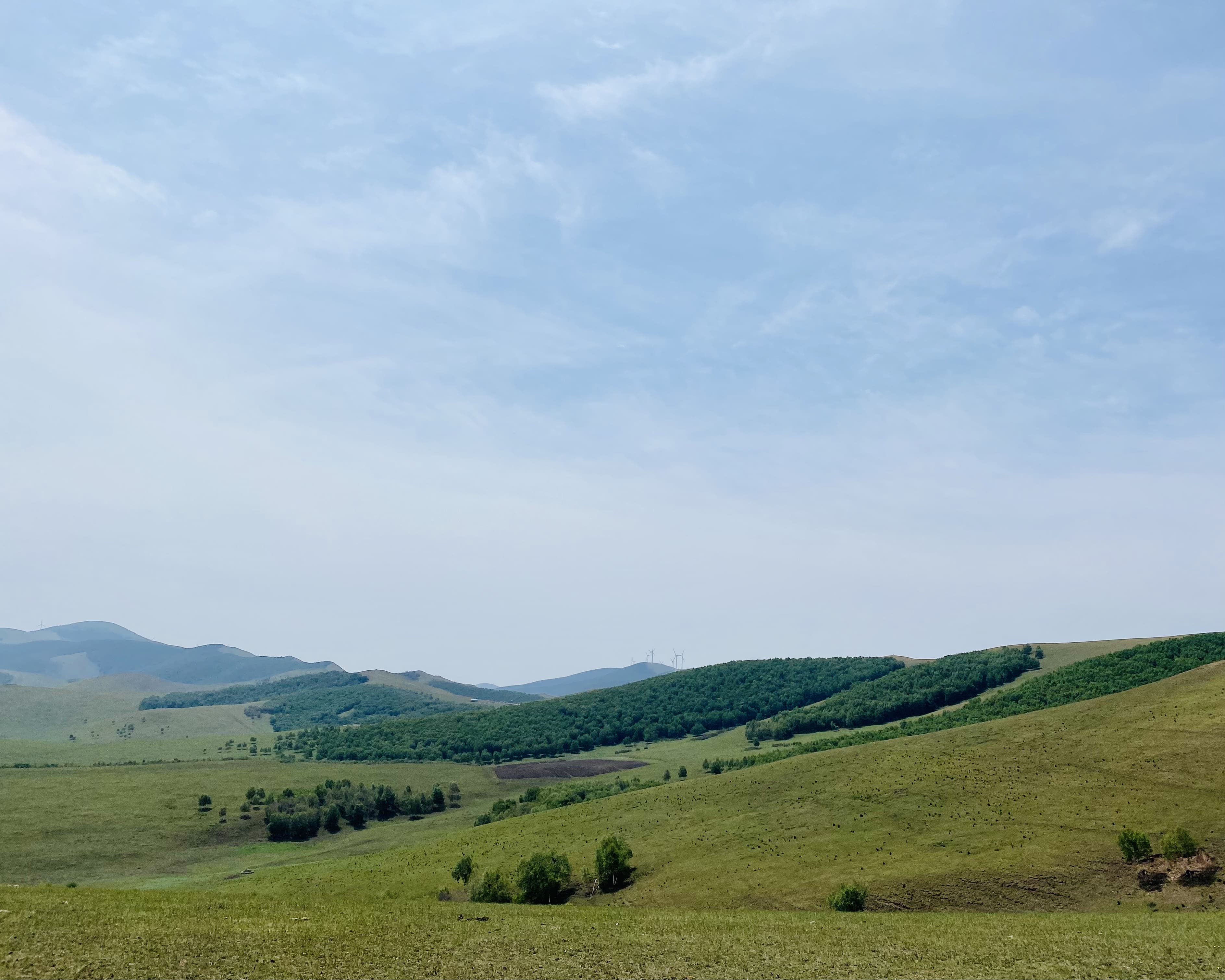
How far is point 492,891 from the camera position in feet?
235

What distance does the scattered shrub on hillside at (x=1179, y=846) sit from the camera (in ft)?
202

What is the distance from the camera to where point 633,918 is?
5422 centimetres

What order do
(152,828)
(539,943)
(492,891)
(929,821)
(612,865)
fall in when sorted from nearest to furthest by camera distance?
(539,943) < (492,891) < (612,865) < (929,821) < (152,828)

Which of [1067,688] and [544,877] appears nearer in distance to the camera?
[544,877]

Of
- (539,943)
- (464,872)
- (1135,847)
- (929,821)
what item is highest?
(539,943)

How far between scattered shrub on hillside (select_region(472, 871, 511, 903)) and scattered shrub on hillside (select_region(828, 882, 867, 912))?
30.4 metres

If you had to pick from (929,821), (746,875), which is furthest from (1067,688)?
(746,875)

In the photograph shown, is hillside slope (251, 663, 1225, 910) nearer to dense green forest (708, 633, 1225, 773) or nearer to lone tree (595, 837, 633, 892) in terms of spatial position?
lone tree (595, 837, 633, 892)

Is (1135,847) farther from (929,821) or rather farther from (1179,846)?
(929,821)

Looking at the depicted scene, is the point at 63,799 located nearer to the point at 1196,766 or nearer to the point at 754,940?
the point at 754,940

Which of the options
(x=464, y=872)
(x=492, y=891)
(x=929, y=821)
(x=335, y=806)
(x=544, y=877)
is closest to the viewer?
(x=492, y=891)

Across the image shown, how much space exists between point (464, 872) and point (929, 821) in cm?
4983

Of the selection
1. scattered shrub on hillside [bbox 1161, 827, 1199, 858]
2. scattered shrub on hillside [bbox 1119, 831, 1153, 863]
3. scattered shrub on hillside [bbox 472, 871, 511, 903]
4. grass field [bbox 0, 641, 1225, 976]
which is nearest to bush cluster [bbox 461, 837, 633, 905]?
scattered shrub on hillside [bbox 472, 871, 511, 903]

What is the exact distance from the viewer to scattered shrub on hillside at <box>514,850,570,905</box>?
71.8m
